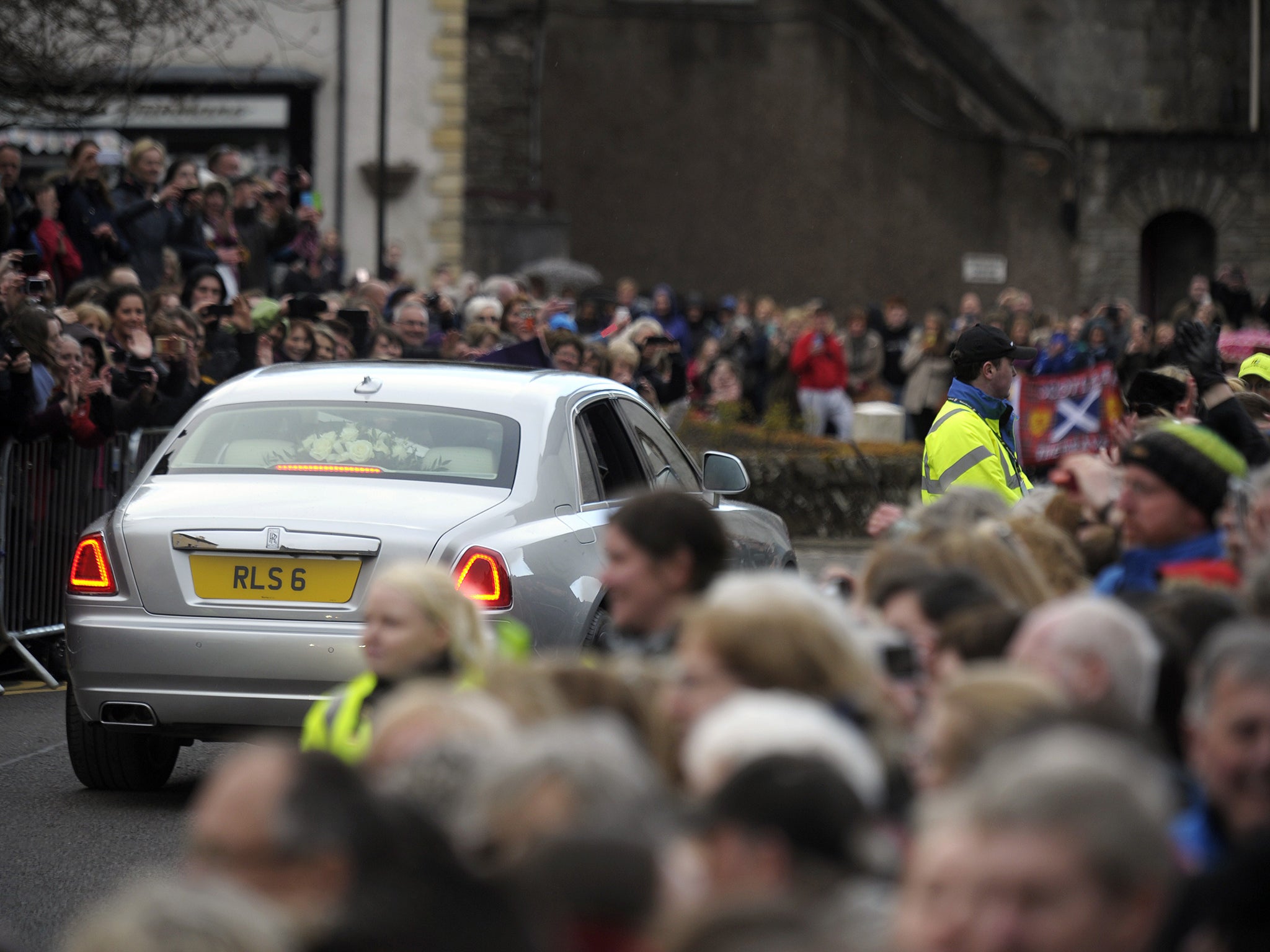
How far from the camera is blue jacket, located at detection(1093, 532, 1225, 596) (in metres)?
5.29

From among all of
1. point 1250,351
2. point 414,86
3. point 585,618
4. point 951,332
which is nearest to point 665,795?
point 585,618

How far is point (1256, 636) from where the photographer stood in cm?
352

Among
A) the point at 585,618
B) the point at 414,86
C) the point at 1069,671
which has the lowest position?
the point at 585,618

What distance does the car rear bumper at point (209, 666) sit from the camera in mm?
7277

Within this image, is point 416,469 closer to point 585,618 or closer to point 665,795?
point 585,618

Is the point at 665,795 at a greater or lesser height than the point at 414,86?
lesser

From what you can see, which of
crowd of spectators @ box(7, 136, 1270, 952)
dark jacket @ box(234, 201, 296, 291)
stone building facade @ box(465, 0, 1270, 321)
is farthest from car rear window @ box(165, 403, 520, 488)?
stone building facade @ box(465, 0, 1270, 321)

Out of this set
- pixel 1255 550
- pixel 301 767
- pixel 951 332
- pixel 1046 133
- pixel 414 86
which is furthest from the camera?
pixel 1046 133

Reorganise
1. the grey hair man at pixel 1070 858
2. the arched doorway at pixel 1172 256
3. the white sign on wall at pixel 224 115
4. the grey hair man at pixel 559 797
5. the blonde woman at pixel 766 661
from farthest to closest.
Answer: the arched doorway at pixel 1172 256 → the white sign on wall at pixel 224 115 → the blonde woman at pixel 766 661 → the grey hair man at pixel 559 797 → the grey hair man at pixel 1070 858

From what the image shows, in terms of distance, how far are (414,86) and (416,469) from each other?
79.2 ft

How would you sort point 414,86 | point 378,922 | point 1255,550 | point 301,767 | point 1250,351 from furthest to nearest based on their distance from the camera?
point 414,86
point 1250,351
point 1255,550
point 301,767
point 378,922

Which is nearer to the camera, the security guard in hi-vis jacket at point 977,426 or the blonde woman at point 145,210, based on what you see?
the security guard in hi-vis jacket at point 977,426

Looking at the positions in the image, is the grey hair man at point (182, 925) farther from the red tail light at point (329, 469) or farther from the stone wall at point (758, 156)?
the stone wall at point (758, 156)

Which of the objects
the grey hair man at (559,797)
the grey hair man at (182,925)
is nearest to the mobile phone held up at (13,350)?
the grey hair man at (559,797)
